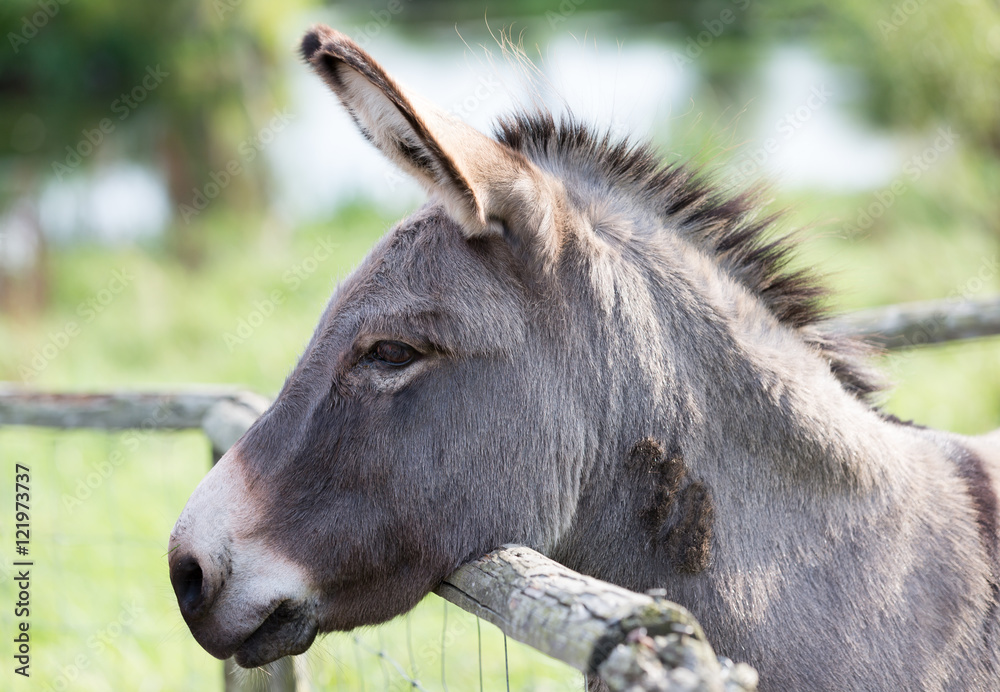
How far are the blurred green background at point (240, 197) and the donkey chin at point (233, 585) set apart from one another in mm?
509

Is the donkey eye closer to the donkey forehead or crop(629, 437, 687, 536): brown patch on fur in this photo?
the donkey forehead

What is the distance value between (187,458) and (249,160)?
308 inches

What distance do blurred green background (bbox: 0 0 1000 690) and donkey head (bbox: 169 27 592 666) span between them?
21.6 inches

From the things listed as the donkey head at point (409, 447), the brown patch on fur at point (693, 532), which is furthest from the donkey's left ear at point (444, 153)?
the brown patch on fur at point (693, 532)

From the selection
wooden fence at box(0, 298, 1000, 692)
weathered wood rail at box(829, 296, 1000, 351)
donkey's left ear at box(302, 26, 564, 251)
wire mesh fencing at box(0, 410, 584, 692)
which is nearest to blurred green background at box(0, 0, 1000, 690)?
wire mesh fencing at box(0, 410, 584, 692)

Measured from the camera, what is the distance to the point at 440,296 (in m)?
1.92

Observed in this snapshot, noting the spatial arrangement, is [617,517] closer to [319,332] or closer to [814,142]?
[319,332]

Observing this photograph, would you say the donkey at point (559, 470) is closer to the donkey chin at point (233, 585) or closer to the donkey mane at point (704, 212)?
the donkey chin at point (233, 585)

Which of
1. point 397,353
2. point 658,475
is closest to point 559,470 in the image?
point 658,475

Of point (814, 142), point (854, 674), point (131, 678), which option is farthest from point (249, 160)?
point (854, 674)

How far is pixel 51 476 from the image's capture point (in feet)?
19.8

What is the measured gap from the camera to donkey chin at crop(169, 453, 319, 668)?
1810 mm

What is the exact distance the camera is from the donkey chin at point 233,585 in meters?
1.81

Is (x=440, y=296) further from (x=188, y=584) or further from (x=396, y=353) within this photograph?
(x=188, y=584)
